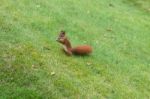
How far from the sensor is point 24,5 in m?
9.91

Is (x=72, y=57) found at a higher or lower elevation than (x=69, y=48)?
lower

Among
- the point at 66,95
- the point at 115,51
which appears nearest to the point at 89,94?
the point at 66,95

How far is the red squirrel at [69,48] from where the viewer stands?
25.3 ft

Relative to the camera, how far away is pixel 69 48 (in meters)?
7.92

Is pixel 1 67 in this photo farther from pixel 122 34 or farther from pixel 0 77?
pixel 122 34

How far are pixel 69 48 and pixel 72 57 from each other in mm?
191

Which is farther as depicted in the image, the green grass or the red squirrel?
the red squirrel

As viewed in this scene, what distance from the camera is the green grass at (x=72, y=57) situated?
670 cm

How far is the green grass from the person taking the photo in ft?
22.0

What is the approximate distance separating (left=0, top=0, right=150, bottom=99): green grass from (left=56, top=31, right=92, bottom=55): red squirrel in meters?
0.13

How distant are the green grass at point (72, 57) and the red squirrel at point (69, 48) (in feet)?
0.42

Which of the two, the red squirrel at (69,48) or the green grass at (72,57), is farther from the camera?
the red squirrel at (69,48)

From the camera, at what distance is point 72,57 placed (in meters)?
7.97

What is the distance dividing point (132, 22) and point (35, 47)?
5.50 metres
